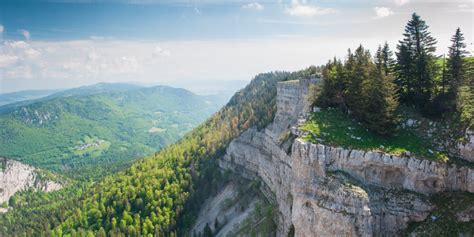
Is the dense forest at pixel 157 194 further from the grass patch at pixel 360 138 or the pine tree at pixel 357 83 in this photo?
the grass patch at pixel 360 138

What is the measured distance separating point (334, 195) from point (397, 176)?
298 inches

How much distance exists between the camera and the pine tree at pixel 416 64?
51156 mm

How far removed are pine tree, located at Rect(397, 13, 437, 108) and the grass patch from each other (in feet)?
27.9

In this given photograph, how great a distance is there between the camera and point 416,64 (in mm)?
52562

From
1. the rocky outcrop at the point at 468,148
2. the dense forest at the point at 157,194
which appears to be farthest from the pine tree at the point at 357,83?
the dense forest at the point at 157,194

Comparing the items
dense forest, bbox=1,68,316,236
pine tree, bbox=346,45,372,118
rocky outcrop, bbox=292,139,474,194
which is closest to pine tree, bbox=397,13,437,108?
pine tree, bbox=346,45,372,118

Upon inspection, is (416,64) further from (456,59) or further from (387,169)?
(387,169)

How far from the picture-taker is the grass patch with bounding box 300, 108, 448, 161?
136 ft

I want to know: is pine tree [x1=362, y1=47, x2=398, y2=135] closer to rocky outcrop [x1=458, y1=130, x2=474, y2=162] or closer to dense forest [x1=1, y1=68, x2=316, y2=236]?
rocky outcrop [x1=458, y1=130, x2=474, y2=162]

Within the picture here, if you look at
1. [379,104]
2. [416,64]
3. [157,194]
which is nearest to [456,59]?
[416,64]

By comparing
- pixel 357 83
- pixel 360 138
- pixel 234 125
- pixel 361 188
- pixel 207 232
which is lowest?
pixel 207 232

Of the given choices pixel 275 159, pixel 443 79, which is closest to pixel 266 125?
pixel 275 159

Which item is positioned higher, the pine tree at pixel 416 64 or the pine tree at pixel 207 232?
the pine tree at pixel 416 64

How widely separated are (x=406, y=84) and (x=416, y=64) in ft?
10.8
